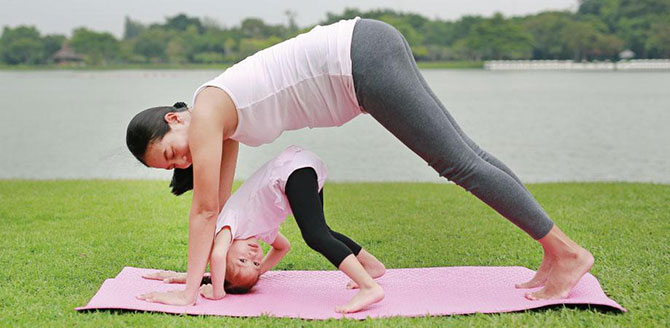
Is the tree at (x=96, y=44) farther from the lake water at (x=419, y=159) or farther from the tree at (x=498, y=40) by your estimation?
the tree at (x=498, y=40)

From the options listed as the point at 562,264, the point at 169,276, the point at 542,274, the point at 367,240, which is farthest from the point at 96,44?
the point at 562,264

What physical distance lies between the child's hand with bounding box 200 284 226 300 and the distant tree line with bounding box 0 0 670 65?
41333 millimetres

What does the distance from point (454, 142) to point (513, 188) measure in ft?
0.93

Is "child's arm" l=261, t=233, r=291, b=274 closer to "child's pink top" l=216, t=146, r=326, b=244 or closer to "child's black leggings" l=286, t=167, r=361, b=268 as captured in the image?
"child's pink top" l=216, t=146, r=326, b=244

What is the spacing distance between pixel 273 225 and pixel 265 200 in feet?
0.38

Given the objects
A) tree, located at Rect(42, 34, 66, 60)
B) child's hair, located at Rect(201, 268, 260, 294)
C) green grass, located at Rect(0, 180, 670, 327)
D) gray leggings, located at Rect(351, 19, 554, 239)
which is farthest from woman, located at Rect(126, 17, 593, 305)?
tree, located at Rect(42, 34, 66, 60)

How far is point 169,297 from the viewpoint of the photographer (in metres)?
2.92

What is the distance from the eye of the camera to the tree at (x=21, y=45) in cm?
4781

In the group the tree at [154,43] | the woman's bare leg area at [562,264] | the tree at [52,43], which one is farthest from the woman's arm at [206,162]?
the tree at [52,43]

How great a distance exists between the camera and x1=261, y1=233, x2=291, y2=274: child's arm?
10.5 ft

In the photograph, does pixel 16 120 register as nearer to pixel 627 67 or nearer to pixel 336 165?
pixel 336 165

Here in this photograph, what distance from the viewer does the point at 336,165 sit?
→ 11.6 meters

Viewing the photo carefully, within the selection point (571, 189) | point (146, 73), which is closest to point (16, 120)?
point (571, 189)

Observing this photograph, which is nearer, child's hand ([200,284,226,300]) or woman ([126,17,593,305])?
woman ([126,17,593,305])
